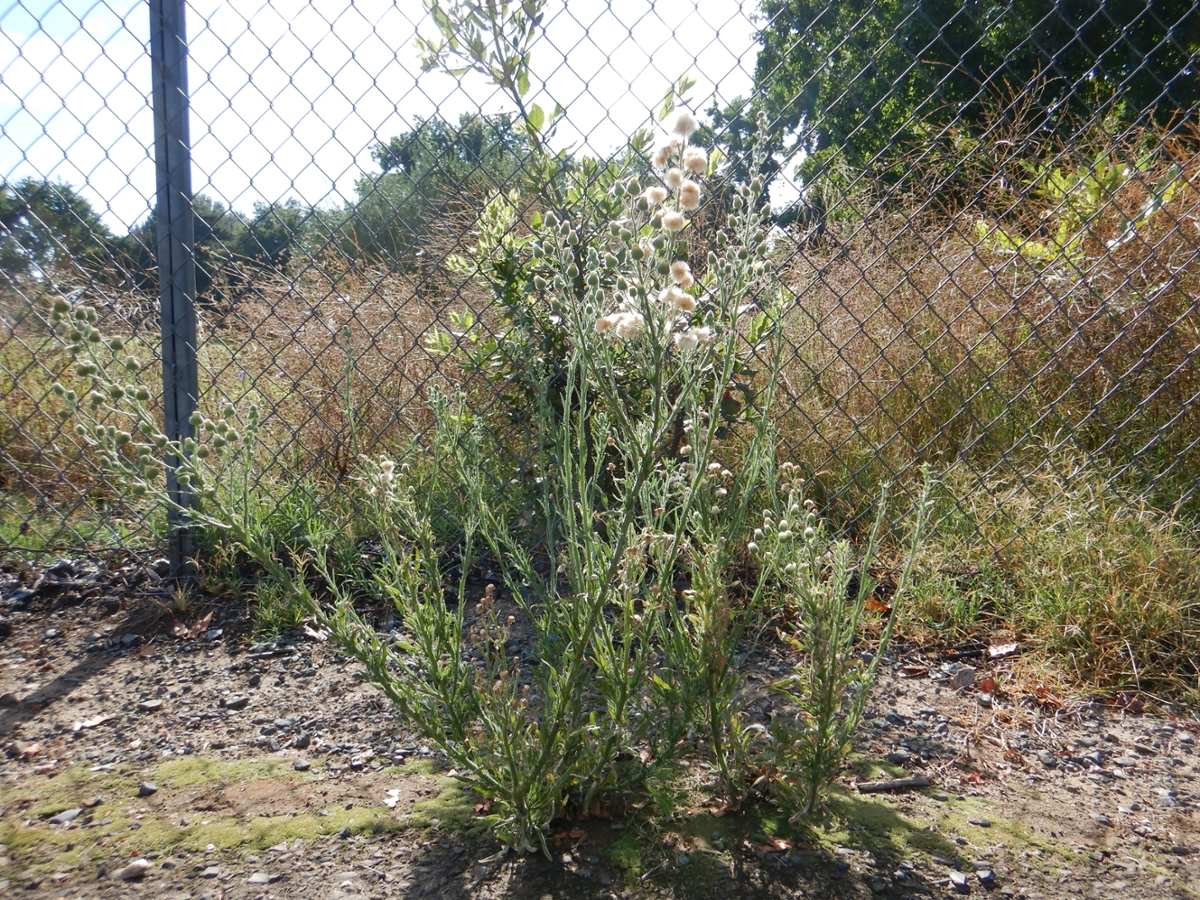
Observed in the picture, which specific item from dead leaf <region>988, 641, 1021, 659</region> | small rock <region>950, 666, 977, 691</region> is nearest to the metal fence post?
small rock <region>950, 666, 977, 691</region>

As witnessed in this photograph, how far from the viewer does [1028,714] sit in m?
1.89

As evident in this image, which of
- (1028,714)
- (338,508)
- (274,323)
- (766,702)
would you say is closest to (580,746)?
(766,702)

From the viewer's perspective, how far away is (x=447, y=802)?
1.52 m

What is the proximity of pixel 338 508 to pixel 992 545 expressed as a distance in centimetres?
200

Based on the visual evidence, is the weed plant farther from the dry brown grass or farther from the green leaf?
the dry brown grass

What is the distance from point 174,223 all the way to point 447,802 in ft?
5.47

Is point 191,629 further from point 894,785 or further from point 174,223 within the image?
point 894,785

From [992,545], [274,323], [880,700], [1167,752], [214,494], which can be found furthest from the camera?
[274,323]

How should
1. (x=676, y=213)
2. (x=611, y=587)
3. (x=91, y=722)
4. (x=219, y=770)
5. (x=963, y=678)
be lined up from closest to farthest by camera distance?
(x=676, y=213) < (x=611, y=587) < (x=219, y=770) < (x=91, y=722) < (x=963, y=678)

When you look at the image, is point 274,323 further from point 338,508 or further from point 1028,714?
point 1028,714

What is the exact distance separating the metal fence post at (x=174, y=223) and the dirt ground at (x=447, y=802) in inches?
19.9

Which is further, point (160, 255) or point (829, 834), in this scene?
point (160, 255)

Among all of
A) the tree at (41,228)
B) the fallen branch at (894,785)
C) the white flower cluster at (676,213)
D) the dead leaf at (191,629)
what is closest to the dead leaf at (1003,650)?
the fallen branch at (894,785)

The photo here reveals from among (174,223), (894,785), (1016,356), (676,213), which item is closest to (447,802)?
(894,785)
